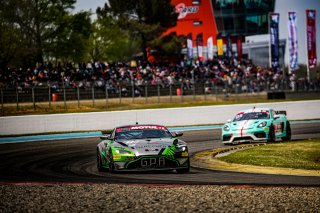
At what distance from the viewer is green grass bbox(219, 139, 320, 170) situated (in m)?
16.4

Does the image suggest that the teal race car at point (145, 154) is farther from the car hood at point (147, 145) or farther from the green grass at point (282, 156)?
the green grass at point (282, 156)

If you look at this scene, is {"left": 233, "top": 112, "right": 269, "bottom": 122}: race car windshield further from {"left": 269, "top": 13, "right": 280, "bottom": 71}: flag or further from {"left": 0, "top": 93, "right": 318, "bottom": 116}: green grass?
{"left": 269, "top": 13, "right": 280, "bottom": 71}: flag

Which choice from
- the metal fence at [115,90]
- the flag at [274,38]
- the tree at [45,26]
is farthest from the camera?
the flag at [274,38]

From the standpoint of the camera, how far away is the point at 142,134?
1582cm

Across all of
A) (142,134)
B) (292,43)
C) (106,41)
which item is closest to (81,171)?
(142,134)

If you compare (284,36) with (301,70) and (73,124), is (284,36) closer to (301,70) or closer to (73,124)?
(301,70)

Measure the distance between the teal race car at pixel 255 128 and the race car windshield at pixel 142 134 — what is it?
21.4 ft

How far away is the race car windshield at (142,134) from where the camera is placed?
1572 cm

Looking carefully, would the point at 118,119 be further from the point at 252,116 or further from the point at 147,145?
the point at 147,145

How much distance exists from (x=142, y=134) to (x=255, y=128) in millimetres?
7257

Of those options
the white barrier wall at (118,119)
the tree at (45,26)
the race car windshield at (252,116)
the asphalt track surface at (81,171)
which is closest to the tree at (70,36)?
the tree at (45,26)

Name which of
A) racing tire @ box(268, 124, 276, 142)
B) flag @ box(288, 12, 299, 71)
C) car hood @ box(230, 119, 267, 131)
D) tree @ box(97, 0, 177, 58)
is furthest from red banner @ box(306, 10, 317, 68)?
car hood @ box(230, 119, 267, 131)

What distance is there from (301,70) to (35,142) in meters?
80.3

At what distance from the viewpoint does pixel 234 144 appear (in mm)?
23172
